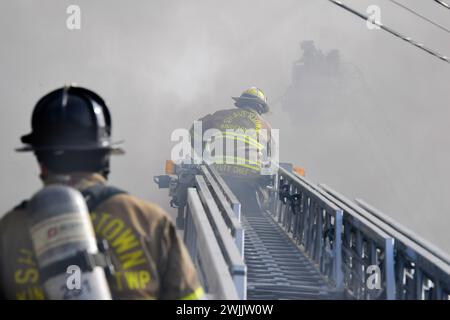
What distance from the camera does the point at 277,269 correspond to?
8547mm

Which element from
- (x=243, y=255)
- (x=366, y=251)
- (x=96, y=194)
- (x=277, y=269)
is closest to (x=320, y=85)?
(x=277, y=269)

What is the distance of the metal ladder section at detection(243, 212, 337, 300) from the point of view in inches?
295

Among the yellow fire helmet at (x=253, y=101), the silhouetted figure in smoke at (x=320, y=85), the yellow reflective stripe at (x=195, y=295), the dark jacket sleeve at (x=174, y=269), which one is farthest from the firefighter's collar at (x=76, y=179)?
the silhouetted figure in smoke at (x=320, y=85)

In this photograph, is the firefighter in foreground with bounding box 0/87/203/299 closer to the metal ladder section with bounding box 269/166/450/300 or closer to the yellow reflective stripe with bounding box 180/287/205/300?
the yellow reflective stripe with bounding box 180/287/205/300

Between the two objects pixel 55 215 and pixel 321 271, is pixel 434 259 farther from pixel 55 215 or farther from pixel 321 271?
pixel 55 215

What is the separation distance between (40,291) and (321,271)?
609cm

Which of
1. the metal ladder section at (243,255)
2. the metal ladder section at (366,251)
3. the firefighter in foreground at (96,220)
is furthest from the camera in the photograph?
the metal ladder section at (366,251)

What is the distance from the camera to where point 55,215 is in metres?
2.51

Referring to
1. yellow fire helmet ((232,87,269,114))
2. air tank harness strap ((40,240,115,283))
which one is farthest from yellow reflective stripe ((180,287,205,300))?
yellow fire helmet ((232,87,269,114))

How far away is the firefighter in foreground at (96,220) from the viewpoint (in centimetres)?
267

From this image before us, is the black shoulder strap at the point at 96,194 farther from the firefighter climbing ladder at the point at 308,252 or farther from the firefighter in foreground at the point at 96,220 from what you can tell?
the firefighter climbing ladder at the point at 308,252

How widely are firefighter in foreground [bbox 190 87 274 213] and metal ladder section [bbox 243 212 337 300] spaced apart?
1284mm

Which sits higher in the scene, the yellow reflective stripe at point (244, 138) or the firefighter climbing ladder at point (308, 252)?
the yellow reflective stripe at point (244, 138)
